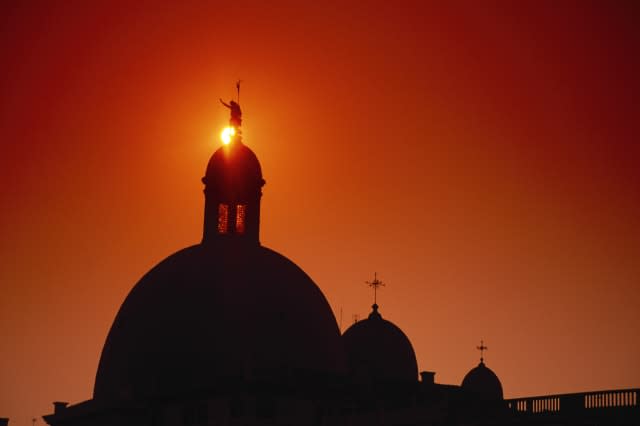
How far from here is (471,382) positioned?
3263 inches

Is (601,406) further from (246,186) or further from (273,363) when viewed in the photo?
(246,186)

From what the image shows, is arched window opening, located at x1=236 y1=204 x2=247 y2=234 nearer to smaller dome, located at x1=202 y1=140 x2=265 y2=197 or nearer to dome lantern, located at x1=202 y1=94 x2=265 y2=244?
dome lantern, located at x1=202 y1=94 x2=265 y2=244

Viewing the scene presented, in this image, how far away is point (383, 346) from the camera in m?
74.8

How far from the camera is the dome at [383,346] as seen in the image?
A: 73.8 meters

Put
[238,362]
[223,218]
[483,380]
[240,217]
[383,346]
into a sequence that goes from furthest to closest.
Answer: [483,380]
[383,346]
[240,217]
[223,218]
[238,362]

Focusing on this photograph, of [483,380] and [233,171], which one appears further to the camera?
[483,380]

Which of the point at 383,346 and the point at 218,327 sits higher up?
the point at 383,346

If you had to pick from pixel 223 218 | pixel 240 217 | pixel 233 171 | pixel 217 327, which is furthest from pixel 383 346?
pixel 217 327

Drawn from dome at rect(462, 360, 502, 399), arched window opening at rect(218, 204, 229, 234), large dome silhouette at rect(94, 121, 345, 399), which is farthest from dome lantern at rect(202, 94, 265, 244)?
dome at rect(462, 360, 502, 399)

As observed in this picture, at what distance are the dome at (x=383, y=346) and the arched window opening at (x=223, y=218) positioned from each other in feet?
35.5

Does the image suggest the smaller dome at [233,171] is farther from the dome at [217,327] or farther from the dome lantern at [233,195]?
the dome at [217,327]

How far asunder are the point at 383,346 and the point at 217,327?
18028mm

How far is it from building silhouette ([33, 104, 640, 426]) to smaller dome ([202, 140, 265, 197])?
9.88 ft

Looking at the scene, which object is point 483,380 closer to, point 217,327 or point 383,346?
point 383,346
